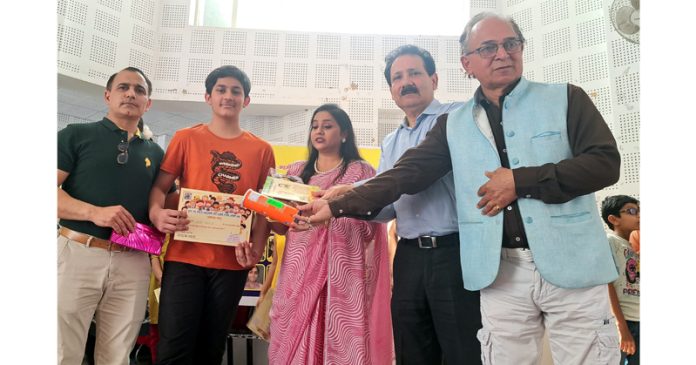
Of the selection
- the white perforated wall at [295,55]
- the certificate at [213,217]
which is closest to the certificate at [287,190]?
the certificate at [213,217]

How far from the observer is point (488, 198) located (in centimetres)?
110

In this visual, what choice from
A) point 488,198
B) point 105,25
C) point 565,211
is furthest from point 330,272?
point 105,25

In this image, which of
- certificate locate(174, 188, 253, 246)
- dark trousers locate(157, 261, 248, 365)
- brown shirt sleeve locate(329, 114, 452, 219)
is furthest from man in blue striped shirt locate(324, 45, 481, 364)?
dark trousers locate(157, 261, 248, 365)

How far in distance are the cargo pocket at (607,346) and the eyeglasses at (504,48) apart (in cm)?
69

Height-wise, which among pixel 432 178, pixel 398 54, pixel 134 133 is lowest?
pixel 432 178

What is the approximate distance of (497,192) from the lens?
108 centimetres

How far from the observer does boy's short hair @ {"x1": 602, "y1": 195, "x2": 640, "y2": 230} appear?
110cm

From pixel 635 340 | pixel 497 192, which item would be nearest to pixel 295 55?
pixel 497 192

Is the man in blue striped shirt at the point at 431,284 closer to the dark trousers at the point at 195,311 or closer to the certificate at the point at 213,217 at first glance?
the certificate at the point at 213,217

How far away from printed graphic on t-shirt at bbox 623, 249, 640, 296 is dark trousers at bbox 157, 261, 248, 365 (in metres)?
1.18

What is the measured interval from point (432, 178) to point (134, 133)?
3.42ft

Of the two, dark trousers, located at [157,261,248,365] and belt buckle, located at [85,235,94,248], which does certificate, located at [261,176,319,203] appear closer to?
dark trousers, located at [157,261,248,365]
